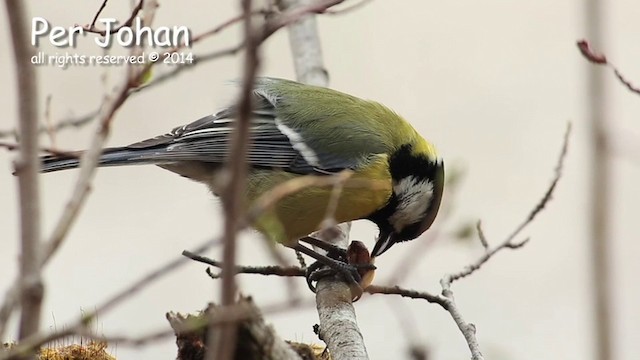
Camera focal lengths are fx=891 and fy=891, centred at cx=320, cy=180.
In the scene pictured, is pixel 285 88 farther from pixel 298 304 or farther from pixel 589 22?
pixel 589 22

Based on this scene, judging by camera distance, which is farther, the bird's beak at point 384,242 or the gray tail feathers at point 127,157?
the bird's beak at point 384,242

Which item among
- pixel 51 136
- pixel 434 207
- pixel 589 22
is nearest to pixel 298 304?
pixel 589 22

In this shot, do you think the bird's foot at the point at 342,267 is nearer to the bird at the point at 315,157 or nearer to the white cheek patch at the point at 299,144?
the bird at the point at 315,157

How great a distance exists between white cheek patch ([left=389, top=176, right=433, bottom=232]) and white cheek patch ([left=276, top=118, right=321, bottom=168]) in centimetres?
22

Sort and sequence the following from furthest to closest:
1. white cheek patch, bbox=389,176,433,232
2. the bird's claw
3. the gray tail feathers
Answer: white cheek patch, bbox=389,176,433,232 < the gray tail feathers < the bird's claw

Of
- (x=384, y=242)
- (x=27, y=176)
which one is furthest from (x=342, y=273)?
(x=27, y=176)

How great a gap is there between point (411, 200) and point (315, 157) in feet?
0.87

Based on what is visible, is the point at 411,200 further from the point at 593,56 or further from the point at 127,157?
the point at 593,56

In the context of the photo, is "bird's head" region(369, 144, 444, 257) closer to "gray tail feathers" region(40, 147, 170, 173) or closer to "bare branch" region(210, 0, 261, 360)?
"gray tail feathers" region(40, 147, 170, 173)

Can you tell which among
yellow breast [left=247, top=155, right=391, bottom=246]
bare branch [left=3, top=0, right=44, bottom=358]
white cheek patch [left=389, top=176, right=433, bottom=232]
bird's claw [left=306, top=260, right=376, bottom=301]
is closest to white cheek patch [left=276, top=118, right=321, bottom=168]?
yellow breast [left=247, top=155, right=391, bottom=246]

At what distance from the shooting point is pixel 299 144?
2273mm

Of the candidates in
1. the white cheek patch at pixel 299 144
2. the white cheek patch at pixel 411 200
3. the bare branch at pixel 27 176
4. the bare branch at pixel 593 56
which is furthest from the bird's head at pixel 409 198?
the bare branch at pixel 27 176

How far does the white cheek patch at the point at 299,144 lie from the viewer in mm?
2250

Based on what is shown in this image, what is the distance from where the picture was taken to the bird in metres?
2.15
